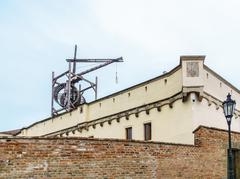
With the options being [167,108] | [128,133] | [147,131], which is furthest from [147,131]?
[167,108]

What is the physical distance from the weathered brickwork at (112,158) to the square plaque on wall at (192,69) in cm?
329

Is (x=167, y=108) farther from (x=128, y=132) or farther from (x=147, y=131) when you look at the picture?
(x=128, y=132)

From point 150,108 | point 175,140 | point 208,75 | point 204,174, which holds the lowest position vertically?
point 204,174

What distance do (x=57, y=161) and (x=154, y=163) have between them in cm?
374

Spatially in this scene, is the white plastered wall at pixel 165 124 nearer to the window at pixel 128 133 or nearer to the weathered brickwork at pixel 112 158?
the window at pixel 128 133

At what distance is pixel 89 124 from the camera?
83.5 ft

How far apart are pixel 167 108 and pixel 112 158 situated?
23.2ft

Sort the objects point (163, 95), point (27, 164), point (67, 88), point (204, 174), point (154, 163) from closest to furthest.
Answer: point (27, 164), point (154, 163), point (204, 174), point (163, 95), point (67, 88)

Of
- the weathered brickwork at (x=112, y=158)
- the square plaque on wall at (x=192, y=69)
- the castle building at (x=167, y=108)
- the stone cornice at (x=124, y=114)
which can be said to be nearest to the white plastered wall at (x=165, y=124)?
the castle building at (x=167, y=108)

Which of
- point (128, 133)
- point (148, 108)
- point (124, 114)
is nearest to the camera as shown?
point (148, 108)

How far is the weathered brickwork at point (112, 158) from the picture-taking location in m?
12.2

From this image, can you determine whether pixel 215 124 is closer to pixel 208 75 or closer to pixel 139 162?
pixel 208 75

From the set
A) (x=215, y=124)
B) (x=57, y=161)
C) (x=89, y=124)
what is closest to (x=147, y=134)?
(x=215, y=124)

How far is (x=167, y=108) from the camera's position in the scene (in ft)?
66.7
